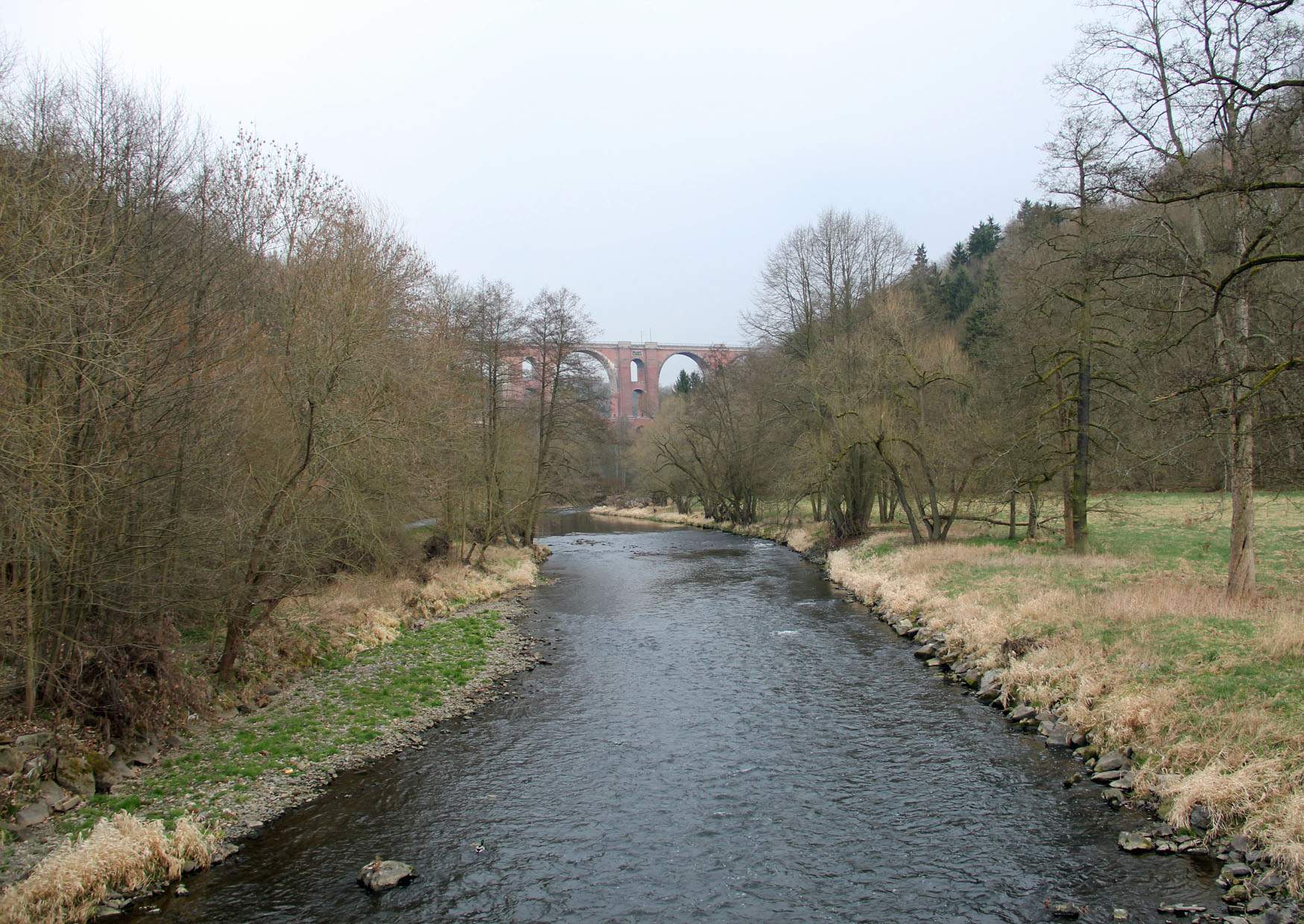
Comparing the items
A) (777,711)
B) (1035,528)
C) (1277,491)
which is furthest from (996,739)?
(1035,528)

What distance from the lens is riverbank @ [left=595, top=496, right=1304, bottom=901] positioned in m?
7.79

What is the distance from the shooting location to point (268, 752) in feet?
34.6

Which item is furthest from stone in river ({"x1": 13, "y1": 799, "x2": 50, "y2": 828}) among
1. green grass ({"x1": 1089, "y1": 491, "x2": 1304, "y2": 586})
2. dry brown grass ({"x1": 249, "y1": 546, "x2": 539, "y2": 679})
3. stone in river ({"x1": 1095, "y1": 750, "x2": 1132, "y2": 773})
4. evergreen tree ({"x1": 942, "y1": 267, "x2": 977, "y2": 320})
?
evergreen tree ({"x1": 942, "y1": 267, "x2": 977, "y2": 320})

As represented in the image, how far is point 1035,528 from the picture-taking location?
26484 mm

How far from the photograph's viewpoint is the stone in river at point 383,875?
24.6 ft

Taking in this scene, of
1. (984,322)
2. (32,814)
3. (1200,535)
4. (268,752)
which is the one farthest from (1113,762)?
(984,322)

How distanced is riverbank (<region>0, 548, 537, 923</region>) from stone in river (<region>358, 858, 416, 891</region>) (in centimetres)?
172

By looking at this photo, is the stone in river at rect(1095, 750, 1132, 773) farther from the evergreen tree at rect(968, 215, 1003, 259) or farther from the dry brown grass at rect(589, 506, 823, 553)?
the evergreen tree at rect(968, 215, 1003, 259)

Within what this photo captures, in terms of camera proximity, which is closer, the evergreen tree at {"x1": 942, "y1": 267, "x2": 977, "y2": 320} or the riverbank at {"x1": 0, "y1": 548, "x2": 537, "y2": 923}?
the riverbank at {"x1": 0, "y1": 548, "x2": 537, "y2": 923}

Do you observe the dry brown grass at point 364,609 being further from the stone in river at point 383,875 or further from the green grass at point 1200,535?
the green grass at point 1200,535

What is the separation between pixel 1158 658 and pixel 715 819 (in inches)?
266

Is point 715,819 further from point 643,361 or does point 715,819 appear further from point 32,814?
point 643,361

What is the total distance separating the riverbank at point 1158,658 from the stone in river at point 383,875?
760 cm

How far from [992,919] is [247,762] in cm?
883
